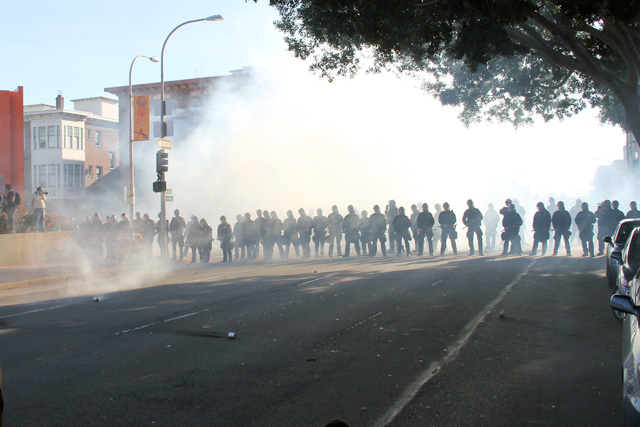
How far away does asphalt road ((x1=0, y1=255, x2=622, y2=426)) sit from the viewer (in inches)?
188

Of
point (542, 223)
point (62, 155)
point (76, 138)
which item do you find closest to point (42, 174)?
point (62, 155)

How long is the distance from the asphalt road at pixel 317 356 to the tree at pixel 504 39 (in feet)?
16.9

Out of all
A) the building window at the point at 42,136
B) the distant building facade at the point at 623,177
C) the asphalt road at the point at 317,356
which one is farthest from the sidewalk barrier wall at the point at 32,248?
the distant building facade at the point at 623,177

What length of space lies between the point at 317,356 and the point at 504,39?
9.97 meters

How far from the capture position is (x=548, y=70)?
21141mm

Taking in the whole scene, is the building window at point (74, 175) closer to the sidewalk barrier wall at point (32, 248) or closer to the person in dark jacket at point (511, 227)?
the sidewalk barrier wall at point (32, 248)

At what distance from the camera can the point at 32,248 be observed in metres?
20.3

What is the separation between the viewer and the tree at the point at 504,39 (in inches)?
448

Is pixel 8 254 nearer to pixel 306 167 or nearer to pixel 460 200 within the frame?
pixel 306 167

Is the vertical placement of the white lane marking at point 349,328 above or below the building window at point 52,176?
below

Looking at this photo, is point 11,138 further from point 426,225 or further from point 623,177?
point 623,177

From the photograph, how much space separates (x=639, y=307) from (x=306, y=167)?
35.1 metres

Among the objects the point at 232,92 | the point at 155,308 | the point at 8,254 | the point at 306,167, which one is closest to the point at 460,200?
the point at 306,167

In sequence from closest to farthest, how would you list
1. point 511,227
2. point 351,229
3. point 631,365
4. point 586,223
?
1. point 631,365
2. point 586,223
3. point 511,227
4. point 351,229
